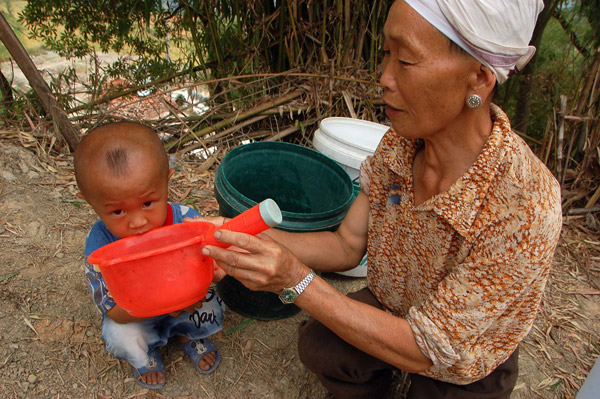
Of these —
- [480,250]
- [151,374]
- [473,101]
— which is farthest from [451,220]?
[151,374]

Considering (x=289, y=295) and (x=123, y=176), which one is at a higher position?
(x=123, y=176)

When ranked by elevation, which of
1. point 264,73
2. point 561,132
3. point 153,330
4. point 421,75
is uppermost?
point 421,75

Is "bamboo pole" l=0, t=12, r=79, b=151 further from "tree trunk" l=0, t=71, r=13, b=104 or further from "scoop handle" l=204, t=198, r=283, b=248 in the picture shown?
"scoop handle" l=204, t=198, r=283, b=248

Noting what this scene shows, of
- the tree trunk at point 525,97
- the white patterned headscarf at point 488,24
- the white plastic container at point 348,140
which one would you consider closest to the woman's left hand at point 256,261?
the white patterned headscarf at point 488,24

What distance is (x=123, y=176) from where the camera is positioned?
111 cm

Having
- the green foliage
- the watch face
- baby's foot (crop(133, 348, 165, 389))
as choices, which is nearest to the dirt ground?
baby's foot (crop(133, 348, 165, 389))

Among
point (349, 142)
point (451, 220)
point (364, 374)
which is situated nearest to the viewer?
point (451, 220)

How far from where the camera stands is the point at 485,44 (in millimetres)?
909

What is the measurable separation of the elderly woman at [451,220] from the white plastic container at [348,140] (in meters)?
0.66

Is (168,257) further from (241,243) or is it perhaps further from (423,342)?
(423,342)

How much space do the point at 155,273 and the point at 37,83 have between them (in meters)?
1.76

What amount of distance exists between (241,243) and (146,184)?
1.18 feet

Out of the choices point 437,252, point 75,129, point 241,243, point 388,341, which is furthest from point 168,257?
point 75,129

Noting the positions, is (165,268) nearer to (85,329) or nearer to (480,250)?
(480,250)
